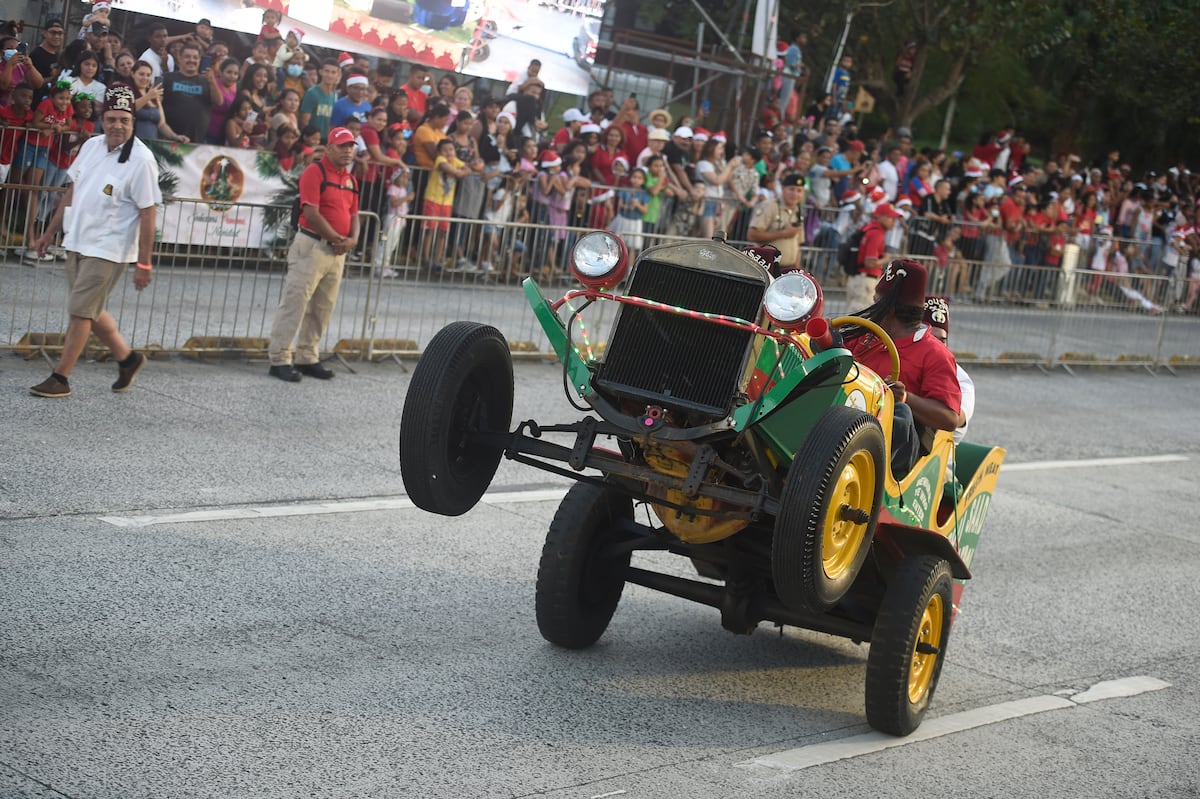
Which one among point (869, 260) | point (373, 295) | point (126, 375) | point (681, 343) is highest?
point (869, 260)

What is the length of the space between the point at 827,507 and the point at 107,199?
6.06 metres

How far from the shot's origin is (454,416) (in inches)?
216

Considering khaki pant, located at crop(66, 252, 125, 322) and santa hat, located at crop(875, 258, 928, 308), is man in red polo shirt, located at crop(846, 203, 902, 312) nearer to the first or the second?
khaki pant, located at crop(66, 252, 125, 322)

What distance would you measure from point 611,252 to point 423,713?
1813mm

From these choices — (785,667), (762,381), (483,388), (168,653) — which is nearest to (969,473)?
(785,667)

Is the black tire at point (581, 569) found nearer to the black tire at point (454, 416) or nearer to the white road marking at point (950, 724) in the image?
the black tire at point (454, 416)

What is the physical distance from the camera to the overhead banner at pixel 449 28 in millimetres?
15523

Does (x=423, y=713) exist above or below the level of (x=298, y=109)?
below

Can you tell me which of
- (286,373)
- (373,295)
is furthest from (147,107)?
(286,373)

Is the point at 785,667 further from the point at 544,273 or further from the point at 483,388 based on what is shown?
the point at 544,273

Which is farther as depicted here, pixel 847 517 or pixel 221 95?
pixel 221 95

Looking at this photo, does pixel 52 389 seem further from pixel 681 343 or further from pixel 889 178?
pixel 889 178

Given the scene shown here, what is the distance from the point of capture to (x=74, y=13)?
1427 centimetres

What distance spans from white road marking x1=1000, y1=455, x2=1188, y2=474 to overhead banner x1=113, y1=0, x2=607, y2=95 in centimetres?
908
